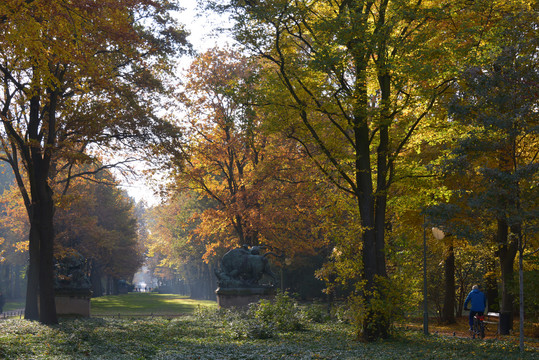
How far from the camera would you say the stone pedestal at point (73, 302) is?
946 inches

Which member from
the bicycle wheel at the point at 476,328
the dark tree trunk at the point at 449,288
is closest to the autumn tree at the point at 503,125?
the bicycle wheel at the point at 476,328

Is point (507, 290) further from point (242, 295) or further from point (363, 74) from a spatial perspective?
point (242, 295)

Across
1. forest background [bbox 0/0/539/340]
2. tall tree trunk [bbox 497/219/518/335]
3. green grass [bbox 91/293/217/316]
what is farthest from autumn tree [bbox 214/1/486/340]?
green grass [bbox 91/293/217/316]

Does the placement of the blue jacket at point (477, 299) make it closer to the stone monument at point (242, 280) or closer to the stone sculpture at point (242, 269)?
the stone monument at point (242, 280)

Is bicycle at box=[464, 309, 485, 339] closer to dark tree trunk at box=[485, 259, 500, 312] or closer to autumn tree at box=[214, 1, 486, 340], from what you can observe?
autumn tree at box=[214, 1, 486, 340]

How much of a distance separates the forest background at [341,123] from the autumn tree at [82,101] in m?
0.08

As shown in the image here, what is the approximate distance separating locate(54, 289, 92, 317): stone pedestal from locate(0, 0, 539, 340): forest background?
123 cm

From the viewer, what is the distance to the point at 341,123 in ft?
53.9

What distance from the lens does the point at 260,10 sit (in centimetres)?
1446

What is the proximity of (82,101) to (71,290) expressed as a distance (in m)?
9.07

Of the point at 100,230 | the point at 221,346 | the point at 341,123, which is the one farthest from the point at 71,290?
the point at 100,230

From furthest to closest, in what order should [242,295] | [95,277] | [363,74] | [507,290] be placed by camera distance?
[95,277] < [242,295] < [507,290] < [363,74]

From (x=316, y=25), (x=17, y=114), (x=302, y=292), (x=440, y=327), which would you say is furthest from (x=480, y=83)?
(x=302, y=292)

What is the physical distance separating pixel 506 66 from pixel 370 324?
7.13 m
